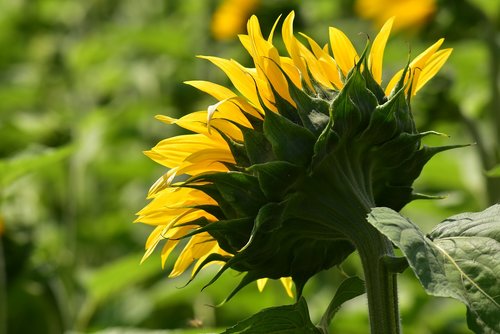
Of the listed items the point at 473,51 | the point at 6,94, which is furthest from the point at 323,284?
the point at 6,94

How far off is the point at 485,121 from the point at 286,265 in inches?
86.5

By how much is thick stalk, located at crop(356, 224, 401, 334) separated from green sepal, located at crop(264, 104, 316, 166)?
11 cm

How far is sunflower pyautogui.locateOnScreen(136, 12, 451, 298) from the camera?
1.08m

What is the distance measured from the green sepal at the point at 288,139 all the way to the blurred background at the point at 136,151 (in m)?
0.29

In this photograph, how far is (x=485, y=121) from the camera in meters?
3.22

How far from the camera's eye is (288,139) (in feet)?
3.52

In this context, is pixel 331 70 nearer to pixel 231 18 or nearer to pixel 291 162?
pixel 291 162

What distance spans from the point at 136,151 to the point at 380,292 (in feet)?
9.54

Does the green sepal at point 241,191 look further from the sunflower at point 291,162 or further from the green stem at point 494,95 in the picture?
the green stem at point 494,95

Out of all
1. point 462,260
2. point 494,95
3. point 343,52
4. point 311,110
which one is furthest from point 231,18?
point 462,260

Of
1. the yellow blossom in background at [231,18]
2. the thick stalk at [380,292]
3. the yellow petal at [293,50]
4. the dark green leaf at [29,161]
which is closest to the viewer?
the thick stalk at [380,292]

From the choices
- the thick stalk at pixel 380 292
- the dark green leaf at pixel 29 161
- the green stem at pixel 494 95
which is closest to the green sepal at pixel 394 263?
the thick stalk at pixel 380 292

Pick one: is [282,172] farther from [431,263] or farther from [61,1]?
[61,1]

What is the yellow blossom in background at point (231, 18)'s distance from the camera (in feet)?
12.6
